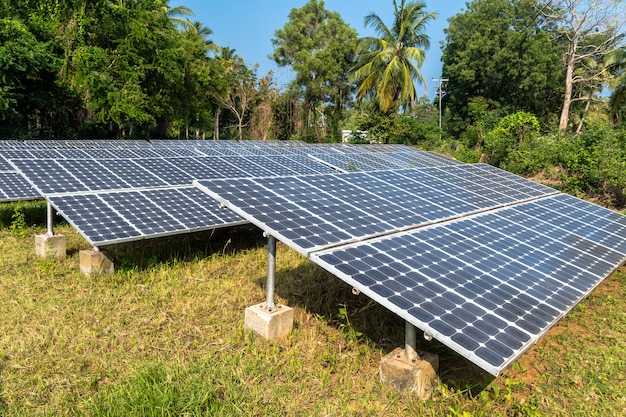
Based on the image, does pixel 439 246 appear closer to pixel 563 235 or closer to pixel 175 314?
pixel 563 235

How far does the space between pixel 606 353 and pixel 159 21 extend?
95.8 feet

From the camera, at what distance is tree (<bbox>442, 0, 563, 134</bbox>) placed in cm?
3441

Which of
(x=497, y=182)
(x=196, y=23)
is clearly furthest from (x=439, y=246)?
(x=196, y=23)

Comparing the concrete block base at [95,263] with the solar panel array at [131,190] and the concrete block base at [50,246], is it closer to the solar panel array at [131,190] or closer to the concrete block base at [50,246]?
the solar panel array at [131,190]

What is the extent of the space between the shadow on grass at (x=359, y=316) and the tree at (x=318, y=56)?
30.3 metres

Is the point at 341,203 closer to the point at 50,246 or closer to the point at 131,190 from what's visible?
the point at 131,190

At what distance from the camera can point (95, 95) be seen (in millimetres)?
24484

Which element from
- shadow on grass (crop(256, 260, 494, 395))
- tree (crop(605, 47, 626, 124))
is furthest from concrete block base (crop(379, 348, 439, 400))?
tree (crop(605, 47, 626, 124))

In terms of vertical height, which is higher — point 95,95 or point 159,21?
point 159,21

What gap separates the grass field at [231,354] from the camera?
4.09 metres

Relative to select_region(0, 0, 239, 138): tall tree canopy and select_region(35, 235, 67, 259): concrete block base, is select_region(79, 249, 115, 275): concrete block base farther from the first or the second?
select_region(0, 0, 239, 138): tall tree canopy

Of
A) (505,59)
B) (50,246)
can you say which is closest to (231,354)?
(50,246)

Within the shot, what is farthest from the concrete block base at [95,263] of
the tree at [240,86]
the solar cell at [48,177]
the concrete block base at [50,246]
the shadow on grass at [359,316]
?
the tree at [240,86]

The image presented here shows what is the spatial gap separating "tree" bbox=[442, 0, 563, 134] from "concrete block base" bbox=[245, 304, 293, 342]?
110ft
